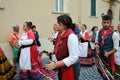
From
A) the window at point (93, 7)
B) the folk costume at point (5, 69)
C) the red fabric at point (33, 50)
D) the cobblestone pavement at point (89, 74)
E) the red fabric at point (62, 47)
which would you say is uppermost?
the window at point (93, 7)

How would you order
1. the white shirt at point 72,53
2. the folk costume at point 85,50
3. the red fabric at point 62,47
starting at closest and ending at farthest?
the white shirt at point 72,53
the red fabric at point 62,47
the folk costume at point 85,50

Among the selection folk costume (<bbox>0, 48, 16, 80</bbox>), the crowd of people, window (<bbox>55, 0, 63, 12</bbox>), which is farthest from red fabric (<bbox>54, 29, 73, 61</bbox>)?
window (<bbox>55, 0, 63, 12</bbox>)

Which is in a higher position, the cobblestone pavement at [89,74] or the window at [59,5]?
the window at [59,5]

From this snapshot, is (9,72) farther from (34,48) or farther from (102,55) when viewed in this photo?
Result: (102,55)

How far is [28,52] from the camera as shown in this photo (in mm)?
7801

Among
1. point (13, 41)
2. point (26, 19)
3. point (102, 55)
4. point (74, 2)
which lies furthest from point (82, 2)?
point (102, 55)

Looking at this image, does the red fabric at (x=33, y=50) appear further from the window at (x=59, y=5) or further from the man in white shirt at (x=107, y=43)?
the window at (x=59, y=5)

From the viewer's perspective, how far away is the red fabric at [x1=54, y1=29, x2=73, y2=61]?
3.99 meters

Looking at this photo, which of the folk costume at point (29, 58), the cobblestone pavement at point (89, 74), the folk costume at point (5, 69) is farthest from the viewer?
the cobblestone pavement at point (89, 74)

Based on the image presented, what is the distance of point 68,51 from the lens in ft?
13.1

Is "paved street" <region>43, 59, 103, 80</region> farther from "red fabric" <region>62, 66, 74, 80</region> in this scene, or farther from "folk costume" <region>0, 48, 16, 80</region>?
"red fabric" <region>62, 66, 74, 80</region>

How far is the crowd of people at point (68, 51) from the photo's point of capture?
3.92 metres

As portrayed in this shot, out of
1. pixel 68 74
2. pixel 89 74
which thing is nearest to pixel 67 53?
pixel 68 74

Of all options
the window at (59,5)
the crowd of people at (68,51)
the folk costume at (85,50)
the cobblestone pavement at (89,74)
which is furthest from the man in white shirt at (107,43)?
the window at (59,5)
